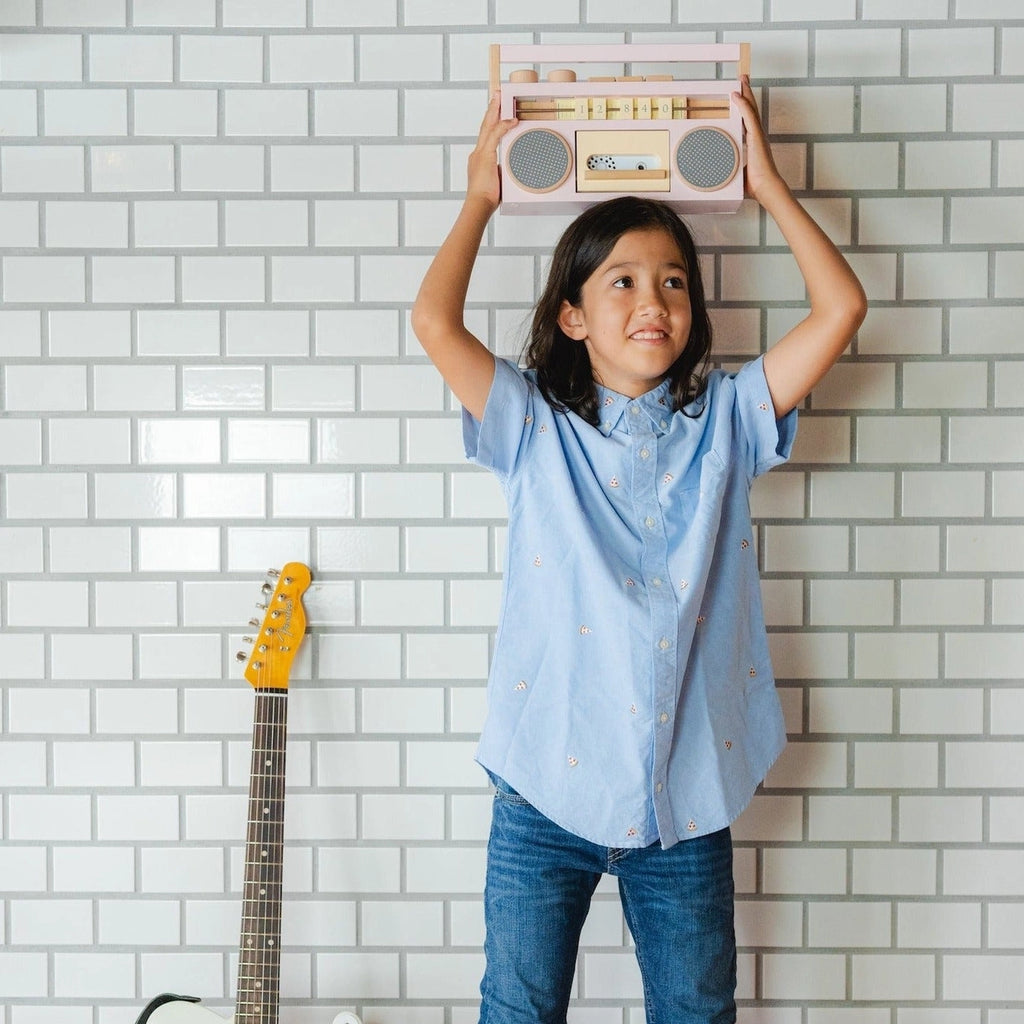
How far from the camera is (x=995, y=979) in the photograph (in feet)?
4.59

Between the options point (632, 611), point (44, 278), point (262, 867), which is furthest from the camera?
point (44, 278)

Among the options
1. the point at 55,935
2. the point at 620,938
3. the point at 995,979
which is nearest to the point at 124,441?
the point at 55,935

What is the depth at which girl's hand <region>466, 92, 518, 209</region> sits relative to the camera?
45.6 inches

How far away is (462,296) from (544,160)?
188 mm

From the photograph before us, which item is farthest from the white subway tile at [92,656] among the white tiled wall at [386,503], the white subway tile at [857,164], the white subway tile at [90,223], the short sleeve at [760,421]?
the white subway tile at [857,164]

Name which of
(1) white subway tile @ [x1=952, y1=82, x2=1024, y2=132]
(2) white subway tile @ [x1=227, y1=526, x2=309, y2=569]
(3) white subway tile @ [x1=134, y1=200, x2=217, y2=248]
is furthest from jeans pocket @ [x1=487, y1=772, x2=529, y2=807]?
(1) white subway tile @ [x1=952, y1=82, x2=1024, y2=132]

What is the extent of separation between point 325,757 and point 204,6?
42.6 inches

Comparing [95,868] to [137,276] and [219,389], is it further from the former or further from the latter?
[137,276]

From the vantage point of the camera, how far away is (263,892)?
4.15 ft

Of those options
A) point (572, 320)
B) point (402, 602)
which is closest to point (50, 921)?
point (402, 602)

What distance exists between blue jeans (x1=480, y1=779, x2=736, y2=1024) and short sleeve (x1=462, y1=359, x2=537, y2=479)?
416 millimetres

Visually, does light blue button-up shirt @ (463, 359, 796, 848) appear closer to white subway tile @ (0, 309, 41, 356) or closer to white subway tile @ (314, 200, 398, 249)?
white subway tile @ (314, 200, 398, 249)

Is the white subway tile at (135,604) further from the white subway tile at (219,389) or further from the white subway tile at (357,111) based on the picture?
the white subway tile at (357,111)

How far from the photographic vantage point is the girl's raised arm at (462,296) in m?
1.16
